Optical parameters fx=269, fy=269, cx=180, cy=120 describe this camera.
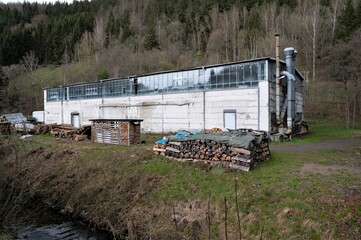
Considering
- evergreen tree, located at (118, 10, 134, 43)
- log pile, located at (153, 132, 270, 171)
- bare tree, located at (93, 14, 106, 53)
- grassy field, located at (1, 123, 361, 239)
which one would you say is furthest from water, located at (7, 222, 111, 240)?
bare tree, located at (93, 14, 106, 53)

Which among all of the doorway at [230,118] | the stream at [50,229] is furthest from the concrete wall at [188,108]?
the stream at [50,229]

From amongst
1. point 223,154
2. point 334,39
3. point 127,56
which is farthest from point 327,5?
point 223,154

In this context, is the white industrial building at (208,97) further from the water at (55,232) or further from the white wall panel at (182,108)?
the water at (55,232)

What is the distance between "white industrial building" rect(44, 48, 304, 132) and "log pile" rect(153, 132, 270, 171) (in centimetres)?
885

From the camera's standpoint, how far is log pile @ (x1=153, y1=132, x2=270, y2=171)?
11.0 meters

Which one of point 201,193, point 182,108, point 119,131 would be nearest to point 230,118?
point 182,108

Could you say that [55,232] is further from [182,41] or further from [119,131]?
[182,41]

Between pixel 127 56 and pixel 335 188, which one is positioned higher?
pixel 127 56

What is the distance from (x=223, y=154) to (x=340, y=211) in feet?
16.4

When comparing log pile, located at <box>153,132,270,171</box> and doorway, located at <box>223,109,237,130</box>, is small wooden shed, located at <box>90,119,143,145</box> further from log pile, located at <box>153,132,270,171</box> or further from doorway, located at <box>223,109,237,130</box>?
doorway, located at <box>223,109,237,130</box>

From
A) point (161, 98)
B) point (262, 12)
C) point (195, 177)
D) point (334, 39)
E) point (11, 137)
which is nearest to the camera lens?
point (11, 137)

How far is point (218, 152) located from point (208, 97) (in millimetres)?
12357

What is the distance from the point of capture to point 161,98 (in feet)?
88.0

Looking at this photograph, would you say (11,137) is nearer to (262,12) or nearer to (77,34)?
(262,12)
